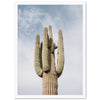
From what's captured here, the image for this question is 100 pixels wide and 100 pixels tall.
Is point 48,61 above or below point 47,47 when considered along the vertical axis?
below

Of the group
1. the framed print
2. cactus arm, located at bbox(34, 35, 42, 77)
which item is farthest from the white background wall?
cactus arm, located at bbox(34, 35, 42, 77)

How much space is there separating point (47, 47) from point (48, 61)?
0.38m

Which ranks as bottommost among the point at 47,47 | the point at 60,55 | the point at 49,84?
the point at 49,84
